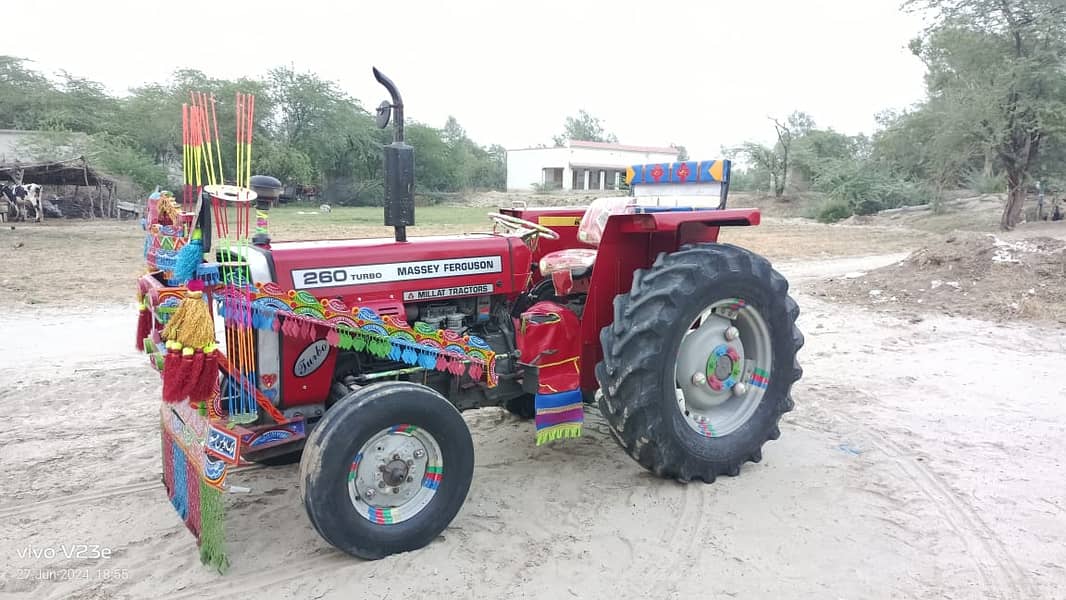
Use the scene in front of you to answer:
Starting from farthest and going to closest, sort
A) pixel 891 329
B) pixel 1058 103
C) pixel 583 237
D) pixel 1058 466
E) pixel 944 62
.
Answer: pixel 944 62 → pixel 1058 103 → pixel 891 329 → pixel 583 237 → pixel 1058 466

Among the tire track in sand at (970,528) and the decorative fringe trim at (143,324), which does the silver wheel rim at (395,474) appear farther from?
the tire track in sand at (970,528)

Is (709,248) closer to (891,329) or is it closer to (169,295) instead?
(169,295)

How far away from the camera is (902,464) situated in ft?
13.3

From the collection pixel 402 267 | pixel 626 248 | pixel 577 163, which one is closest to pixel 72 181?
pixel 402 267

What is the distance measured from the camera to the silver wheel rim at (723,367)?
3.85 m

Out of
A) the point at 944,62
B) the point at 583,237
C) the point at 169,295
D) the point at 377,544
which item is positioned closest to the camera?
the point at 169,295

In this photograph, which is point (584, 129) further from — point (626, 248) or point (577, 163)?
point (626, 248)

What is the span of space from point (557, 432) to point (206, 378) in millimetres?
1801

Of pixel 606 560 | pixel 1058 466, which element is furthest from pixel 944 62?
pixel 606 560

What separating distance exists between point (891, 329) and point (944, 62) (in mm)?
16618

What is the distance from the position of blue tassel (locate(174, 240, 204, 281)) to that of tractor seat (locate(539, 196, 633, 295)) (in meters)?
1.87

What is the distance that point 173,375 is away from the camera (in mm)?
2521

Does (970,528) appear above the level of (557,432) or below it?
below

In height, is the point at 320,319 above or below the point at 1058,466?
above
